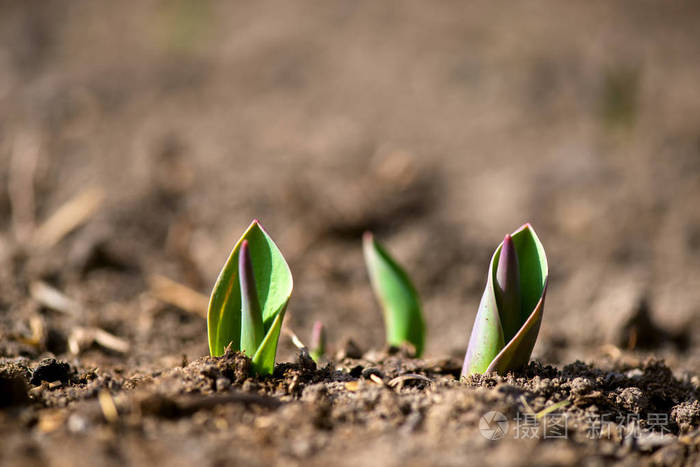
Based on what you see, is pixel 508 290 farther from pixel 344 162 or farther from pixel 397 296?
pixel 344 162

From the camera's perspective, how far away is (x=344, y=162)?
3885mm

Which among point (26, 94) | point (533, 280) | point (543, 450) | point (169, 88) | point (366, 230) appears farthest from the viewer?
point (169, 88)

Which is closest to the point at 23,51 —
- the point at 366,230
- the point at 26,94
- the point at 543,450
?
the point at 26,94

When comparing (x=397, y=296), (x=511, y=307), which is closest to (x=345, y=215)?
(x=397, y=296)

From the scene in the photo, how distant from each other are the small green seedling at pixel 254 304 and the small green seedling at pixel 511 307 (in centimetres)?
47

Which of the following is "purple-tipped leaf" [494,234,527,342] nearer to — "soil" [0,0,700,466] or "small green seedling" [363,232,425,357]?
"soil" [0,0,700,466]

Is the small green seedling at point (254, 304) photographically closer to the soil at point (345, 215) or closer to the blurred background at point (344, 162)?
the soil at point (345, 215)

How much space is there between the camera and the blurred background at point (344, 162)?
2643 millimetres

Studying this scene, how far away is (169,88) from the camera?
180 inches

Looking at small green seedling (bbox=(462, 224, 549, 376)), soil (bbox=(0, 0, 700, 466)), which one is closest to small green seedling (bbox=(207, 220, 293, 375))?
soil (bbox=(0, 0, 700, 466))

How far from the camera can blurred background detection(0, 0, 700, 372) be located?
264 cm

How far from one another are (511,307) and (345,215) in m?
1.81

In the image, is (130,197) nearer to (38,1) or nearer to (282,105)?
(282,105)

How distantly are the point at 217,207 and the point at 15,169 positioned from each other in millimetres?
1107
